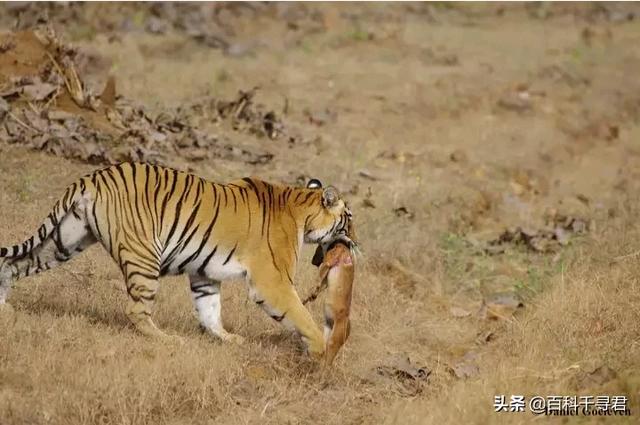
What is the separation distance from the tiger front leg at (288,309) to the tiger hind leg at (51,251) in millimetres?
1176

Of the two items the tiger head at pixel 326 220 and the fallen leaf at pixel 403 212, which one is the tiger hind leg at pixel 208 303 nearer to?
the tiger head at pixel 326 220

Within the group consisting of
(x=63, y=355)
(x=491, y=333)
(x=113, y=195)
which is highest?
(x=113, y=195)

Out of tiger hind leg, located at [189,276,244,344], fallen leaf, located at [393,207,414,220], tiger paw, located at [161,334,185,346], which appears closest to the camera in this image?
tiger paw, located at [161,334,185,346]

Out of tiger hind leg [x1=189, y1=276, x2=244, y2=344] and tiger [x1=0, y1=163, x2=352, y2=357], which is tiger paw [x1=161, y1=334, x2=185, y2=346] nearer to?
tiger [x1=0, y1=163, x2=352, y2=357]

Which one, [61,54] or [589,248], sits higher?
[61,54]

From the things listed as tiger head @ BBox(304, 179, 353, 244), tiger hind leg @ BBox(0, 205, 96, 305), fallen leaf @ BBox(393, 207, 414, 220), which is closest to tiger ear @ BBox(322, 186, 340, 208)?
tiger head @ BBox(304, 179, 353, 244)

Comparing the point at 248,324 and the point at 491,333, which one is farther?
the point at 491,333

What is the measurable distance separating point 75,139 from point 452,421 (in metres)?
5.95

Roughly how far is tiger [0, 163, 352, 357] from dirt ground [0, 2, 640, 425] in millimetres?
284

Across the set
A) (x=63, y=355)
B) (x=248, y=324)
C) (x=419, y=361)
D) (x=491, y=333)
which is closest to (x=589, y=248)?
(x=491, y=333)

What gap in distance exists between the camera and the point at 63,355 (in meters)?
6.61

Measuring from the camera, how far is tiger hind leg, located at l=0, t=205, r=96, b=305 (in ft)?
24.0

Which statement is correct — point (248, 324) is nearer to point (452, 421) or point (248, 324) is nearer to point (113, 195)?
point (113, 195)

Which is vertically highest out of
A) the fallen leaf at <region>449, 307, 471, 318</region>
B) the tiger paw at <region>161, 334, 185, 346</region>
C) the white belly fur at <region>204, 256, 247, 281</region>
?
the white belly fur at <region>204, 256, 247, 281</region>
